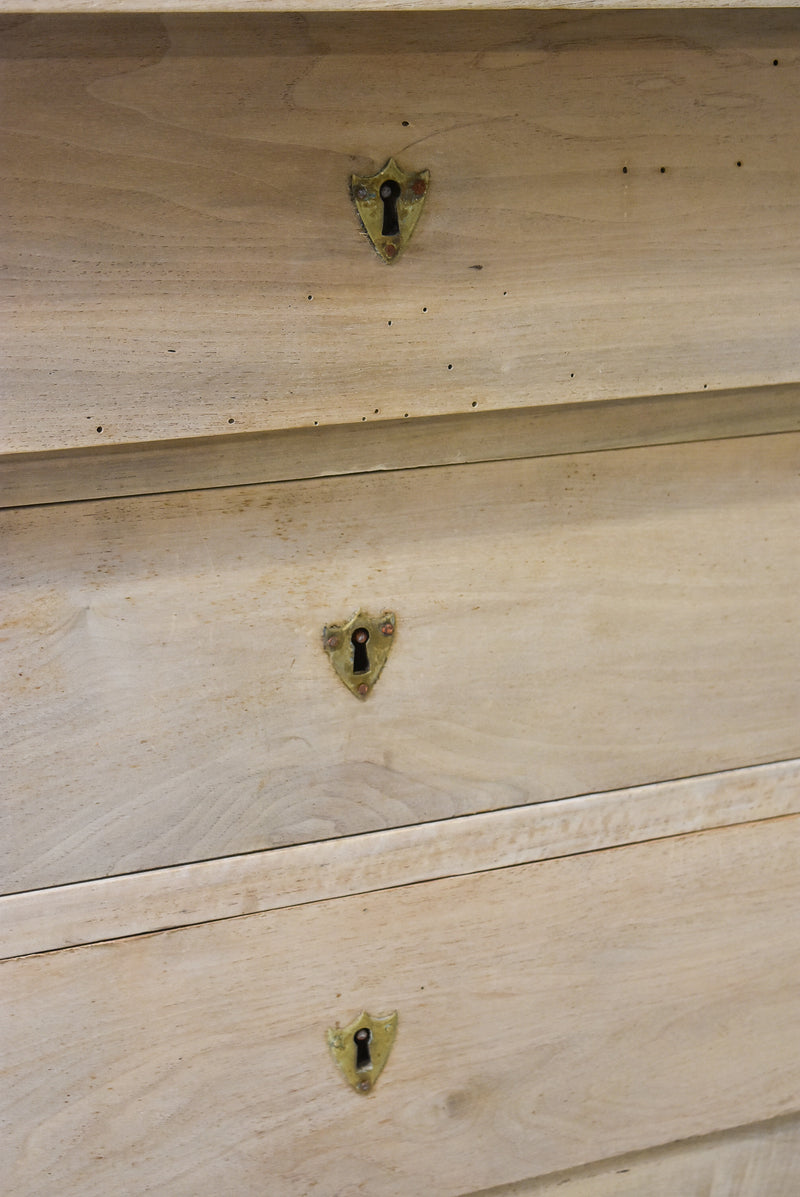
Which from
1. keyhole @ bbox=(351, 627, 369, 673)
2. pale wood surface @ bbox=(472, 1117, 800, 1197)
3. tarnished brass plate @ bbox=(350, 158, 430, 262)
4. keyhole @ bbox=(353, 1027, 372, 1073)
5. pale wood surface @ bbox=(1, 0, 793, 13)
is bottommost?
pale wood surface @ bbox=(472, 1117, 800, 1197)

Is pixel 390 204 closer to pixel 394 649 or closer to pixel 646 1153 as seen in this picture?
pixel 394 649

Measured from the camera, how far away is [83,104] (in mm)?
429

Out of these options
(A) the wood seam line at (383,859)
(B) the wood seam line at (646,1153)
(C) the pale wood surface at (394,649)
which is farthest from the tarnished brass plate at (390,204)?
(B) the wood seam line at (646,1153)

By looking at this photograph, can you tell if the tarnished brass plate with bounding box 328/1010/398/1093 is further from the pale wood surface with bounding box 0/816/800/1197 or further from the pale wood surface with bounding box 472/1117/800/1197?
the pale wood surface with bounding box 472/1117/800/1197

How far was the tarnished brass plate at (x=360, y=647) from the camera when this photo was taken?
1.76ft

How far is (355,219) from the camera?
469 millimetres

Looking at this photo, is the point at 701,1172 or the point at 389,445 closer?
the point at 389,445

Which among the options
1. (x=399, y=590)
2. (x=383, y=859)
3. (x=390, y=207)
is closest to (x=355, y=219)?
(x=390, y=207)

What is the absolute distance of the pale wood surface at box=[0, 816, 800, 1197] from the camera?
0.55 m

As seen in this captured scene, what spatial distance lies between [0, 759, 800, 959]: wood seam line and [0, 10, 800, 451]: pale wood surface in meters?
0.21

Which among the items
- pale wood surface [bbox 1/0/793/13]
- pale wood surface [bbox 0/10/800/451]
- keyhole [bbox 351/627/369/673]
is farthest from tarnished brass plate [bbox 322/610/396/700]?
pale wood surface [bbox 1/0/793/13]

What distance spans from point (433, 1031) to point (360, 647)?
0.73 feet

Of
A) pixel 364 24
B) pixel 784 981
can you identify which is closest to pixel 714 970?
pixel 784 981

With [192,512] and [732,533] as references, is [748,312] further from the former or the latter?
[192,512]
